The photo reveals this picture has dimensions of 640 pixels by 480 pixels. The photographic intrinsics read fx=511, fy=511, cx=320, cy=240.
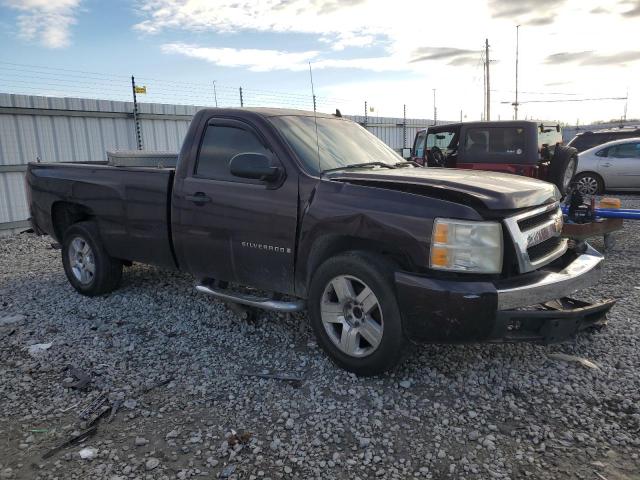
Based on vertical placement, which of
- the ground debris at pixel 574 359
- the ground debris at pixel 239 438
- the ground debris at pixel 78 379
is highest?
the ground debris at pixel 78 379

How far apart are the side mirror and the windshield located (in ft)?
0.85

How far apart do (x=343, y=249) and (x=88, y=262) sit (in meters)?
3.25

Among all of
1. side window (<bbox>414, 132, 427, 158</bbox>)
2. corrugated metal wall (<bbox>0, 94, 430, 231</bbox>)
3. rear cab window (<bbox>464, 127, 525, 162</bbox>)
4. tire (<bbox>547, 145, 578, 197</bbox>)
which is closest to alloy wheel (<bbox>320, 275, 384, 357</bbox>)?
tire (<bbox>547, 145, 578, 197</bbox>)

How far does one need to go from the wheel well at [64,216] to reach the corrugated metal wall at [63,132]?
4966 millimetres

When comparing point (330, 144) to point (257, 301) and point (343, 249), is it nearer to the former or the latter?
point (343, 249)

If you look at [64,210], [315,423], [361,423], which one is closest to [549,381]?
[361,423]

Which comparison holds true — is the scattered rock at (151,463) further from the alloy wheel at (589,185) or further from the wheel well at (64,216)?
the alloy wheel at (589,185)

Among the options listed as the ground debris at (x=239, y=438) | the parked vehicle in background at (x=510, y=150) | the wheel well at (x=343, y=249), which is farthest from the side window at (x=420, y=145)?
the ground debris at (x=239, y=438)

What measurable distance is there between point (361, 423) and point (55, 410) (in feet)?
6.41

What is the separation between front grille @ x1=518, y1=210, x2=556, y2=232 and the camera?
3348 millimetres

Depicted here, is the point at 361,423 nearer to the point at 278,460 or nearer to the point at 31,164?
the point at 278,460

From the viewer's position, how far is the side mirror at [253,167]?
148 inches

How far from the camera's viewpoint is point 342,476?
8.48ft

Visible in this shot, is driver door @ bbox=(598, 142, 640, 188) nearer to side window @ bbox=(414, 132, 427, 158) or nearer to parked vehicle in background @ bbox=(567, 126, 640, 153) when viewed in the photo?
parked vehicle in background @ bbox=(567, 126, 640, 153)
